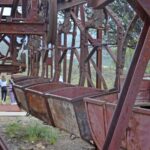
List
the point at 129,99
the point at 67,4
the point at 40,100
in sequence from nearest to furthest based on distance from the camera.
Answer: the point at 129,99
the point at 67,4
the point at 40,100

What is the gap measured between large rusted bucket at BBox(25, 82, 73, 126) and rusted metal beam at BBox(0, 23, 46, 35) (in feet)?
2.85

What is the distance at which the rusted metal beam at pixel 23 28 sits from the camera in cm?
585

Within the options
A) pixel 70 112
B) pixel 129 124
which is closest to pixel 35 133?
pixel 70 112

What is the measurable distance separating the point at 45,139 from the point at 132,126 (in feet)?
16.3

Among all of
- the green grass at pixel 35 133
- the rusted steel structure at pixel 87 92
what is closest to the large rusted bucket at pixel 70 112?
the rusted steel structure at pixel 87 92

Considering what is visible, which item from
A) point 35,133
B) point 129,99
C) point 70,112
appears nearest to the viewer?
point 129,99

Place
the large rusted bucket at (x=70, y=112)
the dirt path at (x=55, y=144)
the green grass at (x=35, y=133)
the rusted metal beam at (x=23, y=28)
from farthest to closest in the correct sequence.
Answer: the green grass at (x=35, y=133)
the dirt path at (x=55, y=144)
the rusted metal beam at (x=23, y=28)
the large rusted bucket at (x=70, y=112)

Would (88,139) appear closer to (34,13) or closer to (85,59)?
(34,13)

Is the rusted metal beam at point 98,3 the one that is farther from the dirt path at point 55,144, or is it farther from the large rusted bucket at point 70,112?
the dirt path at point 55,144

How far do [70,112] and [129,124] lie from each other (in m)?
1.84

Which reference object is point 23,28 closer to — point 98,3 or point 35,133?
point 35,133

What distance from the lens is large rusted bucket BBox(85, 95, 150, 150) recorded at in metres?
3.05

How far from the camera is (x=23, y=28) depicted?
19.4 feet

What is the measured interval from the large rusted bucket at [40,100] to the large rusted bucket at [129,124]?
188 centimetres
